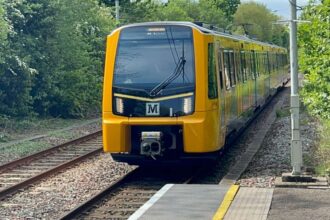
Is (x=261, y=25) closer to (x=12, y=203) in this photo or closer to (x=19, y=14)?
(x=19, y=14)

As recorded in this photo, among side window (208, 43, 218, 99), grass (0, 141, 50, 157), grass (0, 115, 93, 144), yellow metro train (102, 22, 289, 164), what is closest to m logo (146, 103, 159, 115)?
yellow metro train (102, 22, 289, 164)

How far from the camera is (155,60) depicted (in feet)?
41.9

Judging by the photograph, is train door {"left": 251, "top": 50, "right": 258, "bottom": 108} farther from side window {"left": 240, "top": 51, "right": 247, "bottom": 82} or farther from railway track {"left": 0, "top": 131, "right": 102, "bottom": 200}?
railway track {"left": 0, "top": 131, "right": 102, "bottom": 200}

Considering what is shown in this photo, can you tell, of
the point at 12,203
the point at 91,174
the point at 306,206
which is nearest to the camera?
the point at 306,206

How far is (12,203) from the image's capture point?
10.9 meters

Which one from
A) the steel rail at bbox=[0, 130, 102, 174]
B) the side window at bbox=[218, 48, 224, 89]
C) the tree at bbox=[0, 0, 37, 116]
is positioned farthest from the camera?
the tree at bbox=[0, 0, 37, 116]

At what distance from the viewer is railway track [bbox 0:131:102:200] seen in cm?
1264

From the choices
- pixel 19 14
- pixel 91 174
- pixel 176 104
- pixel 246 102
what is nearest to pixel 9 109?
pixel 19 14

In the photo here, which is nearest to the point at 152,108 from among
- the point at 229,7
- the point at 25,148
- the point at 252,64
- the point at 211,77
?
the point at 211,77

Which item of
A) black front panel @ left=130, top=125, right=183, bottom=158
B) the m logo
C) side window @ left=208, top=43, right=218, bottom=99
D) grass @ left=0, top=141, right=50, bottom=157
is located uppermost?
side window @ left=208, top=43, right=218, bottom=99

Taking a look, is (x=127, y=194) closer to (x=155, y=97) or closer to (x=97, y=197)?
(x=97, y=197)

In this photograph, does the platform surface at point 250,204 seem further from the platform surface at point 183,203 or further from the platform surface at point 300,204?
the platform surface at point 183,203

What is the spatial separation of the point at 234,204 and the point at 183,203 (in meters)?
0.70

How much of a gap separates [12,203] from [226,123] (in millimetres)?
4912
